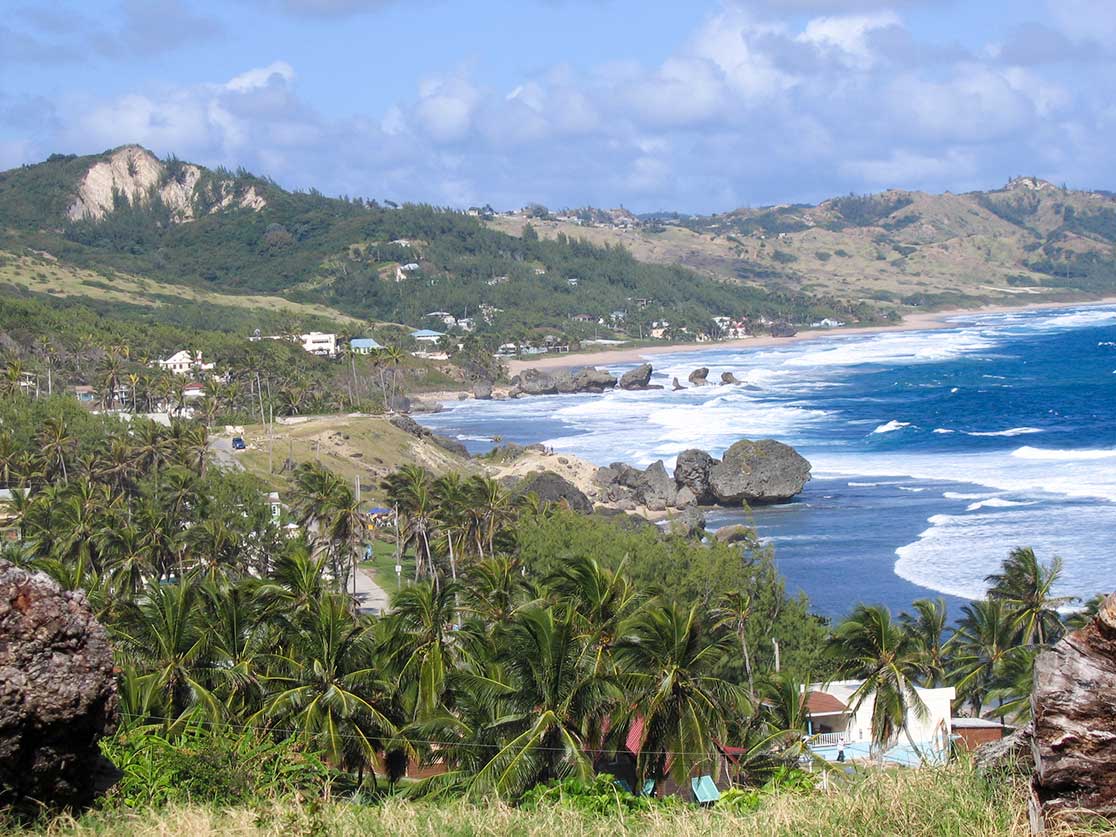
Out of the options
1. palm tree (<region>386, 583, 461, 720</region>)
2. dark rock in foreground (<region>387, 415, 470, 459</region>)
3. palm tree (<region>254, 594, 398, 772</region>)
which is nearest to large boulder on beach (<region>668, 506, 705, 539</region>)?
dark rock in foreground (<region>387, 415, 470, 459</region>)

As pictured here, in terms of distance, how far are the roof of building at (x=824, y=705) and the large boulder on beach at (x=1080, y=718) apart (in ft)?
63.3

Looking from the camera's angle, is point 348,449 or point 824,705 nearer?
point 824,705

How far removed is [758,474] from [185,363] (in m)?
67.7

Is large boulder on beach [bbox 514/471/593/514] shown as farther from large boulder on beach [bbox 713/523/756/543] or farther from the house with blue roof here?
the house with blue roof

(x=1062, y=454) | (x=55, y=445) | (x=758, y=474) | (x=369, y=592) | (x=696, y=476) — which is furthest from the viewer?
(x=1062, y=454)

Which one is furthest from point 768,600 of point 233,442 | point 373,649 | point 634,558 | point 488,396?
point 488,396

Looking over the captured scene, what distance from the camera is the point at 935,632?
3094 cm

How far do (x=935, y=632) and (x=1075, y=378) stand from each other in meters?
105

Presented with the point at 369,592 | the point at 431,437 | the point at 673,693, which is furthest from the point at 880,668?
the point at 431,437

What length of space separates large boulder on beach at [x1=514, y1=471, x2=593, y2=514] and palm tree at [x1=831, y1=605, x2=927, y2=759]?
3988cm

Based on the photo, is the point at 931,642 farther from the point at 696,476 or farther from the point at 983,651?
the point at 696,476

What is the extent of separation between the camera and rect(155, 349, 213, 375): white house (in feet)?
372

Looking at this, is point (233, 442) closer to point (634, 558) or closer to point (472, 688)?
point (634, 558)

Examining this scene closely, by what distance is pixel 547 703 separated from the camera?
18094 mm
